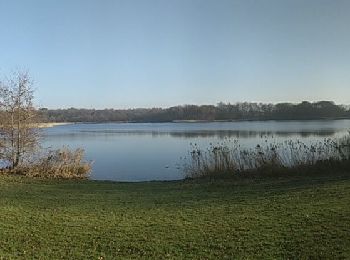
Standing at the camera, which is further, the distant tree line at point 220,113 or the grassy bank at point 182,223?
the distant tree line at point 220,113

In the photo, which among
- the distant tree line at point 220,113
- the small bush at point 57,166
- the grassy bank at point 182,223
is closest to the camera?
the grassy bank at point 182,223

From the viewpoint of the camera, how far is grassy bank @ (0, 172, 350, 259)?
269 inches

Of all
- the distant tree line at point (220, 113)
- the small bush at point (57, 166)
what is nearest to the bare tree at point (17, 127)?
the small bush at point (57, 166)

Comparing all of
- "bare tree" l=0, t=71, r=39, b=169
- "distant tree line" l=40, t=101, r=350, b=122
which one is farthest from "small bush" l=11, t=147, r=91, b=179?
"distant tree line" l=40, t=101, r=350, b=122

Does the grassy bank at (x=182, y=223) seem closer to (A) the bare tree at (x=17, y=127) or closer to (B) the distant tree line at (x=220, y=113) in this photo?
(A) the bare tree at (x=17, y=127)

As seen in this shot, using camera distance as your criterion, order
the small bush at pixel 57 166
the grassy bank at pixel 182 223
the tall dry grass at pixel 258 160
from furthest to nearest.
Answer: the small bush at pixel 57 166, the tall dry grass at pixel 258 160, the grassy bank at pixel 182 223

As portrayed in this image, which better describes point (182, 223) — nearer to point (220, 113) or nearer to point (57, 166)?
point (57, 166)

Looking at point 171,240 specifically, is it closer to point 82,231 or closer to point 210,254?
point 210,254

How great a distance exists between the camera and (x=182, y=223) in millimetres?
8594

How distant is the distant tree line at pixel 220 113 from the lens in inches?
3433

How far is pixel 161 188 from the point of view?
1478 cm

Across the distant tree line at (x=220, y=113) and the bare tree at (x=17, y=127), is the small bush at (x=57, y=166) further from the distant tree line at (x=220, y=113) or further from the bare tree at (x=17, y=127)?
the distant tree line at (x=220, y=113)

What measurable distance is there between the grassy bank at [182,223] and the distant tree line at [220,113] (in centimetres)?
5896

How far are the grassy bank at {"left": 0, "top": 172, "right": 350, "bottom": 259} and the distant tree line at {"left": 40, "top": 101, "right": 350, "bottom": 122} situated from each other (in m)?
59.0
